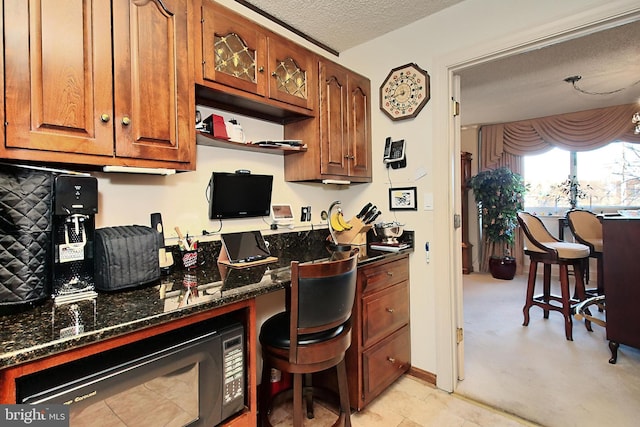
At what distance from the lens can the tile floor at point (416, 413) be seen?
1823mm

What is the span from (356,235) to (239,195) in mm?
905

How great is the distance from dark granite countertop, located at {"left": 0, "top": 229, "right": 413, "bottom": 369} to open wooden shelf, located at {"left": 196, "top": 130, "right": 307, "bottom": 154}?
0.60 m

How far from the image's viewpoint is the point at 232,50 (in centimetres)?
165

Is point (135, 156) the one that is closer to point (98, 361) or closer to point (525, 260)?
point (98, 361)

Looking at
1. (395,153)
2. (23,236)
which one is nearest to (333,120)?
(395,153)

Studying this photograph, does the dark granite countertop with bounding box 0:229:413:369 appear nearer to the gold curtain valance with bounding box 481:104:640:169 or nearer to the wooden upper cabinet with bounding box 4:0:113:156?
the wooden upper cabinet with bounding box 4:0:113:156

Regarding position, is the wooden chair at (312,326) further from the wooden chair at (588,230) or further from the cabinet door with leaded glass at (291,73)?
the wooden chair at (588,230)

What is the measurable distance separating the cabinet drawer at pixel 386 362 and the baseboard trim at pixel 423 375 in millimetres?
42

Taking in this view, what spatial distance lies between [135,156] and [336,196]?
1740 mm

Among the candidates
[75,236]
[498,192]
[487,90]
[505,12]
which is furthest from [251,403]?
[498,192]

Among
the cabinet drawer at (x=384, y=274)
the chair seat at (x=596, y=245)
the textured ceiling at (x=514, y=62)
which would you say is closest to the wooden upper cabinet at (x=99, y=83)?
the textured ceiling at (x=514, y=62)

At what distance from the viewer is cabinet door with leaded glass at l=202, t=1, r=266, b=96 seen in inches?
60.3

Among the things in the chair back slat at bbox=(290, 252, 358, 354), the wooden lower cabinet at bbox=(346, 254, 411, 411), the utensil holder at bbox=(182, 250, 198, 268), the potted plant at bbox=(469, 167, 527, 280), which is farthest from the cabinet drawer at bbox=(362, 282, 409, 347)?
the potted plant at bbox=(469, 167, 527, 280)

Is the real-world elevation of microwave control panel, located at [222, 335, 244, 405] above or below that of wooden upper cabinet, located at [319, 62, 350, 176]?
below
